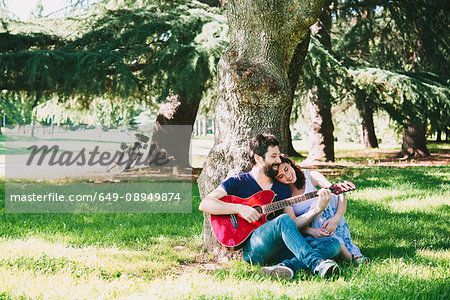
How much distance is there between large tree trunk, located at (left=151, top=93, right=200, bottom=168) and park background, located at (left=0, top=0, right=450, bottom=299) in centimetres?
8

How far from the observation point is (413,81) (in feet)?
29.2

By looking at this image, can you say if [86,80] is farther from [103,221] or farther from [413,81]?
[413,81]

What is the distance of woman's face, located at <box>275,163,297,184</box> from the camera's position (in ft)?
12.9

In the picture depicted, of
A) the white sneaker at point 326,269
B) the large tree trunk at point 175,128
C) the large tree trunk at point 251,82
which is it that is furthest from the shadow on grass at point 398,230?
the large tree trunk at point 175,128

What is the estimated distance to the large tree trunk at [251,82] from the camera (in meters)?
4.38

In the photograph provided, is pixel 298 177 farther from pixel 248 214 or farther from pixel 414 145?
pixel 414 145

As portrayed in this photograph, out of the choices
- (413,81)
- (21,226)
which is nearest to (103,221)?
(21,226)

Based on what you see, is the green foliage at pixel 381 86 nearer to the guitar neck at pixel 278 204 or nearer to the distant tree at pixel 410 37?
the distant tree at pixel 410 37

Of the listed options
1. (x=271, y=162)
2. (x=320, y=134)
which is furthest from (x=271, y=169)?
→ (x=320, y=134)

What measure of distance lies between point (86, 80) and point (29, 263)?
16.9ft

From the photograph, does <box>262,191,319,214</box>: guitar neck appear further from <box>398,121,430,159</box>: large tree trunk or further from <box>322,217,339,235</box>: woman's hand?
<box>398,121,430,159</box>: large tree trunk

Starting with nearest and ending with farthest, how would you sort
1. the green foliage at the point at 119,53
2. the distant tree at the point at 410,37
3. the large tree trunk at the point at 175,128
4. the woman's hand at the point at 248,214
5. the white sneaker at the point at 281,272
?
the white sneaker at the point at 281,272 → the woman's hand at the point at 248,214 → the green foliage at the point at 119,53 → the distant tree at the point at 410,37 → the large tree trunk at the point at 175,128

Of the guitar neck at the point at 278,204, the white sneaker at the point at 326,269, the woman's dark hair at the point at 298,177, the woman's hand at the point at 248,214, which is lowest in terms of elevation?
the white sneaker at the point at 326,269

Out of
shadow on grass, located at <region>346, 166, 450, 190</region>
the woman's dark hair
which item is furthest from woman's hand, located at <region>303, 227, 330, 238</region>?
shadow on grass, located at <region>346, 166, 450, 190</region>
